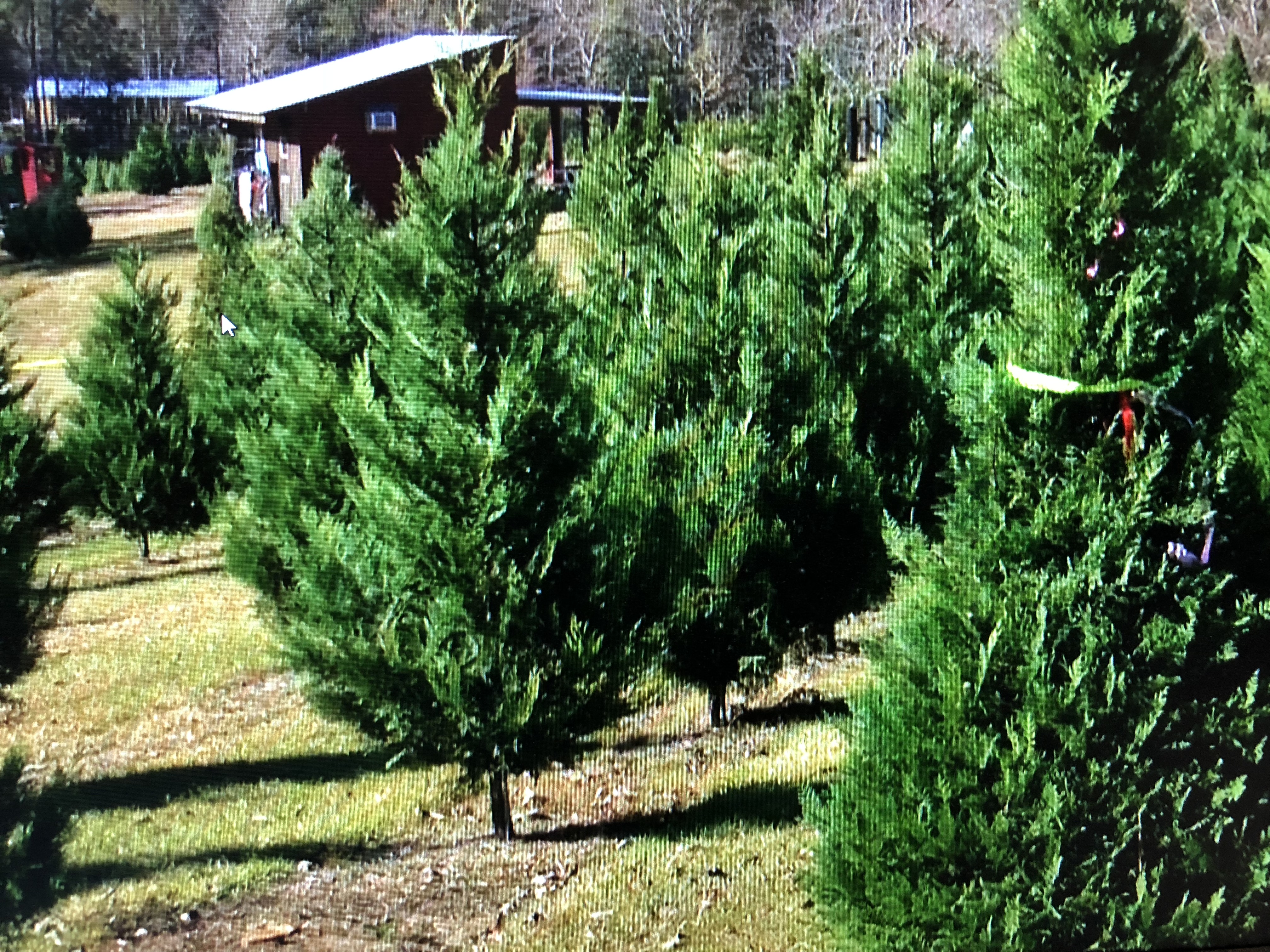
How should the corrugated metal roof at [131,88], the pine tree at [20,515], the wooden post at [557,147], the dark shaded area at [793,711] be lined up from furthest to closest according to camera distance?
the wooden post at [557,147] → the corrugated metal roof at [131,88] → the dark shaded area at [793,711] → the pine tree at [20,515]

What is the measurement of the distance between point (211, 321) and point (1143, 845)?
45.5ft

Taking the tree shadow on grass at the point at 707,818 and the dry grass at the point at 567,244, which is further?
the dry grass at the point at 567,244

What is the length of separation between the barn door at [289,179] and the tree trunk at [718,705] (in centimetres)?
861

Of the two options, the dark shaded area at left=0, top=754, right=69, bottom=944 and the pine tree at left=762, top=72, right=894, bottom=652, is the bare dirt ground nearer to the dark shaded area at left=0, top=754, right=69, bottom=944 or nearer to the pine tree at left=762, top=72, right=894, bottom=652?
the dark shaded area at left=0, top=754, right=69, bottom=944

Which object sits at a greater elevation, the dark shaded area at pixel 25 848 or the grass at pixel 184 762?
the dark shaded area at pixel 25 848

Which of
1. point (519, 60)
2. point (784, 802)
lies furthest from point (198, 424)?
point (784, 802)

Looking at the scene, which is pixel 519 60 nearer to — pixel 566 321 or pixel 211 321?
pixel 566 321

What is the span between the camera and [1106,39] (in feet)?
12.4

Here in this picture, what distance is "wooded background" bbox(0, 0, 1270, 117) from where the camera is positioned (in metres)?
8.46

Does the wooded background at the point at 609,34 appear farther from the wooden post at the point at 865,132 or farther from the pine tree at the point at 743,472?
the wooden post at the point at 865,132

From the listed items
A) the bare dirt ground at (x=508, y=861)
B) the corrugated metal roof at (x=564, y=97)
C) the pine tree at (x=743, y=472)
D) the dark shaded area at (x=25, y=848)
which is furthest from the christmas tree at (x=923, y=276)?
the dark shaded area at (x=25, y=848)

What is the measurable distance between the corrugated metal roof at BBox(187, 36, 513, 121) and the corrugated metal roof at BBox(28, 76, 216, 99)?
125 millimetres

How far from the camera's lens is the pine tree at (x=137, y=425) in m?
11.6

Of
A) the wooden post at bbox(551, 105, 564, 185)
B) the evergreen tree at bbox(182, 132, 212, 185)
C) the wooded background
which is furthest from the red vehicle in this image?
the wooded background
